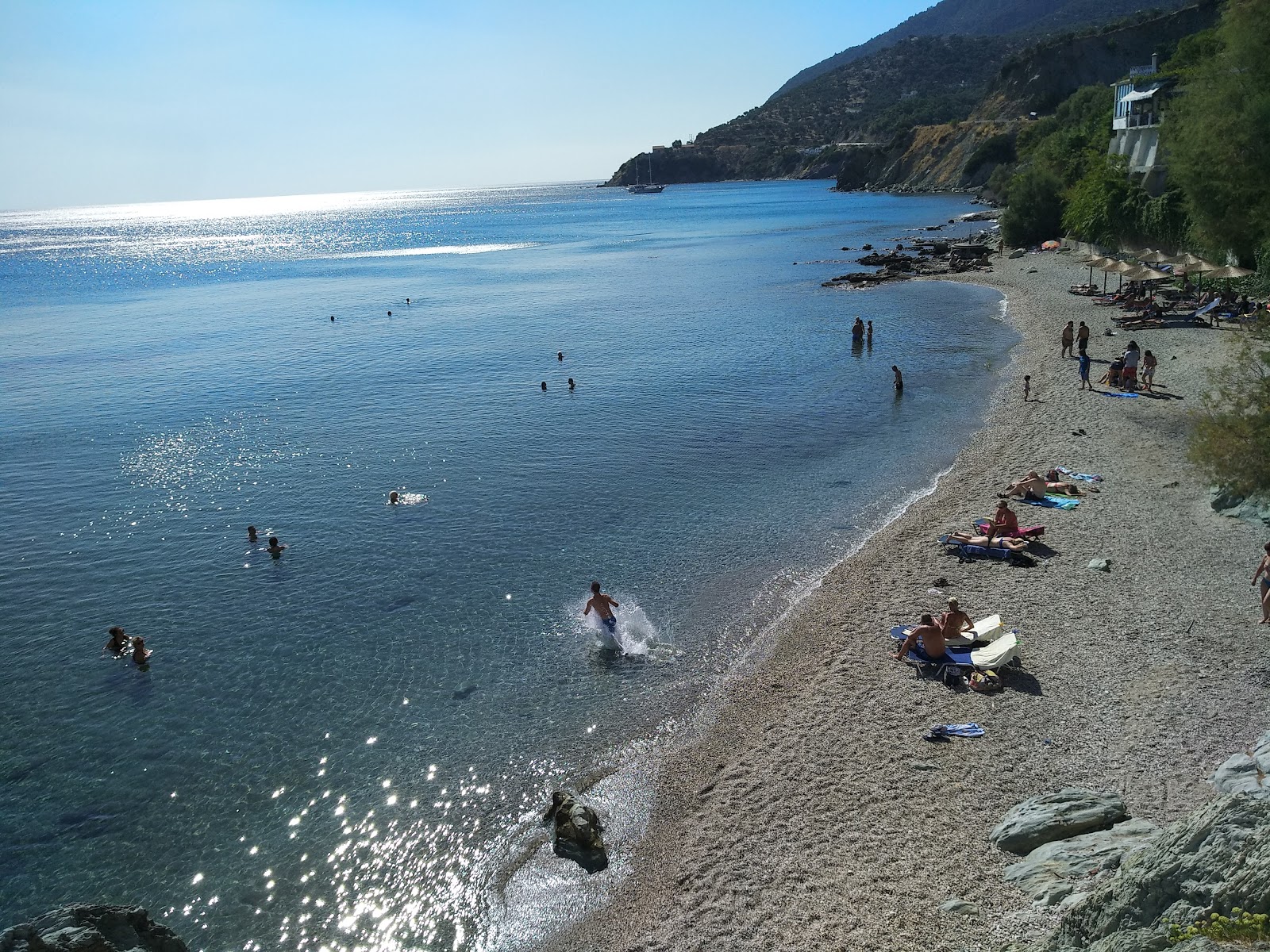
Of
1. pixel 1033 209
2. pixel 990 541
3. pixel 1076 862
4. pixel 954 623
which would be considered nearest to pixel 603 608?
pixel 954 623

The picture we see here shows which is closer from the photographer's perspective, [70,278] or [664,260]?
[664,260]

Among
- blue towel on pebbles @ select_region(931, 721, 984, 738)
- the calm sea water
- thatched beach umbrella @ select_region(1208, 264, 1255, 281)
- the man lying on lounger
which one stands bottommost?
the calm sea water

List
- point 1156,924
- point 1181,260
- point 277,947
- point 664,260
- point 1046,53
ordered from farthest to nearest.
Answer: point 1046,53 < point 664,260 < point 1181,260 < point 277,947 < point 1156,924

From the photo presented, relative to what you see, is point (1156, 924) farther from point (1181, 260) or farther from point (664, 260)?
point (664, 260)

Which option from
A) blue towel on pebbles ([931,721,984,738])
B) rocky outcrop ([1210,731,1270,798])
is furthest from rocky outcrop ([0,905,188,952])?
rocky outcrop ([1210,731,1270,798])

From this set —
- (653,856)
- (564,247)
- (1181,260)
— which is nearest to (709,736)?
(653,856)

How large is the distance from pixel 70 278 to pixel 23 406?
3439 inches

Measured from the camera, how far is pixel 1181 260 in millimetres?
42844

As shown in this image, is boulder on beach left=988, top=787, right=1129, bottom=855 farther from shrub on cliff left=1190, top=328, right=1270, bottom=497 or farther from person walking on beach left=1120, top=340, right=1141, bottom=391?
person walking on beach left=1120, top=340, right=1141, bottom=391

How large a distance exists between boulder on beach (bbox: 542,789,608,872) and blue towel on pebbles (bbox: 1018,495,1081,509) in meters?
14.4

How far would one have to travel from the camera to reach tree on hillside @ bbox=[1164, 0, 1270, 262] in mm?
28672

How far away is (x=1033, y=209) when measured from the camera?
72.6 meters

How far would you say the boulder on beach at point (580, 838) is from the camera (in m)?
12.1

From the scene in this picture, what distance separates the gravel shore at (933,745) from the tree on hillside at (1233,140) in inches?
557
